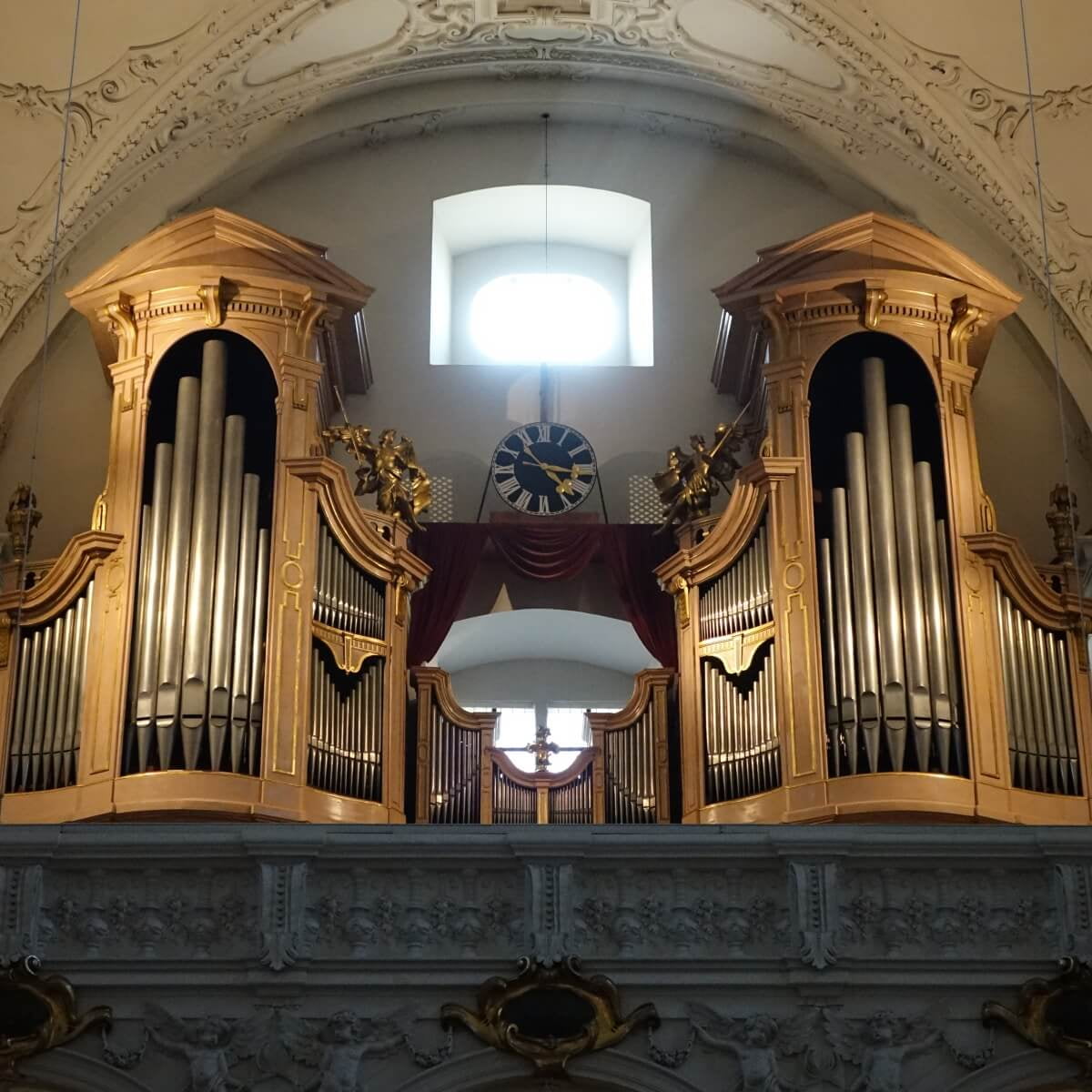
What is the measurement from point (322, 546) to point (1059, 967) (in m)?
5.08

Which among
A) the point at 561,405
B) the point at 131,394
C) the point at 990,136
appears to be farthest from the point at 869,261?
the point at 131,394

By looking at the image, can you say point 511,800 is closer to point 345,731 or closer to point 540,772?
point 540,772

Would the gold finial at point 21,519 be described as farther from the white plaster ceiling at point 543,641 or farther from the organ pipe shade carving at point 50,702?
the white plaster ceiling at point 543,641

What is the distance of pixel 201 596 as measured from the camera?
13383 mm

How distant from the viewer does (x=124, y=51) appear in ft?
49.1

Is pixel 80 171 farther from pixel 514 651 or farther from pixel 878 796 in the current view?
pixel 878 796

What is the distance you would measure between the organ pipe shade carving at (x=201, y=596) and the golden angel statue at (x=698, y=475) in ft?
8.80

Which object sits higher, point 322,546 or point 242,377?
point 242,377

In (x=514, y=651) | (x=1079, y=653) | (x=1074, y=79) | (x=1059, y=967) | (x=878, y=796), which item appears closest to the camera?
(x=1059, y=967)

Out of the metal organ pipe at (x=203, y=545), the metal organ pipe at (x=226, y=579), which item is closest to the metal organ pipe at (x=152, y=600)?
the metal organ pipe at (x=203, y=545)

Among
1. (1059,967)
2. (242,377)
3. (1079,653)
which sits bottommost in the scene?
(1059,967)

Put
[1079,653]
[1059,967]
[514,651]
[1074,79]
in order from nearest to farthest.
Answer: [1059,967]
[1079,653]
[1074,79]
[514,651]

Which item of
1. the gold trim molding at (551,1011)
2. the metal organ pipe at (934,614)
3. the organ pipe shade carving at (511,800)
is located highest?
the metal organ pipe at (934,614)

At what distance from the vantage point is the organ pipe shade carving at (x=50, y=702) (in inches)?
514
